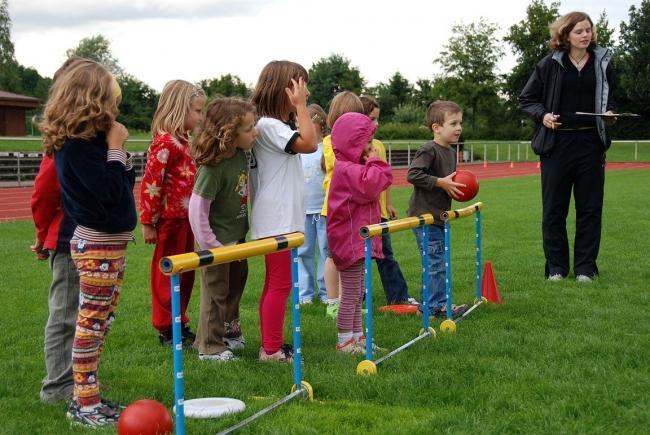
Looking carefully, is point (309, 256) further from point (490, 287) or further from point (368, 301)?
point (368, 301)

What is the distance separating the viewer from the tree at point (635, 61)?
54625mm

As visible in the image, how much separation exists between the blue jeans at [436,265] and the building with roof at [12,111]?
38429 millimetres

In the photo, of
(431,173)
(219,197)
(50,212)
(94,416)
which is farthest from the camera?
(431,173)

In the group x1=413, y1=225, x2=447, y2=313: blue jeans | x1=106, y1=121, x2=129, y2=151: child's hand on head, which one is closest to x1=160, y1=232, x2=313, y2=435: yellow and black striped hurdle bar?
x1=106, y1=121, x2=129, y2=151: child's hand on head

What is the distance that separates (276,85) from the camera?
5.59 m

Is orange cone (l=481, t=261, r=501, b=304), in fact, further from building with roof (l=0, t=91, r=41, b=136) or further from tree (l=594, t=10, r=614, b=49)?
tree (l=594, t=10, r=614, b=49)

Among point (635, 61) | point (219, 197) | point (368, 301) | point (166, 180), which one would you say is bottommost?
point (368, 301)

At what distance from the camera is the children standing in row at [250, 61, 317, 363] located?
5.46 metres

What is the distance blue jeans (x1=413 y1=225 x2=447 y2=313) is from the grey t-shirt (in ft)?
0.34

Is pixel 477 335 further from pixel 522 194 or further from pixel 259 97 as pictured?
pixel 522 194

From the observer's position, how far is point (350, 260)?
5789mm

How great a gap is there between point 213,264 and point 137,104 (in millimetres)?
66630

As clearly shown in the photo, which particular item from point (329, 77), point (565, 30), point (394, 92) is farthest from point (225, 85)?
point (565, 30)

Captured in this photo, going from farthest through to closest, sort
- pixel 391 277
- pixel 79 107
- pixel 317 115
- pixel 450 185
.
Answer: pixel 391 277
pixel 317 115
pixel 450 185
pixel 79 107
